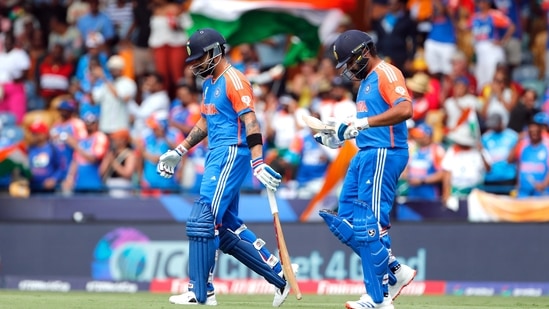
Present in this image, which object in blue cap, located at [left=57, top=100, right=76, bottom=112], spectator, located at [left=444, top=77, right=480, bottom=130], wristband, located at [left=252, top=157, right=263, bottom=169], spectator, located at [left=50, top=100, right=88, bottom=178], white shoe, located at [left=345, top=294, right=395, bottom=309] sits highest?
wristband, located at [left=252, top=157, right=263, bottom=169]

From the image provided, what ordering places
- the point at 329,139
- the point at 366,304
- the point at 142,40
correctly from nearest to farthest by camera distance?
the point at 366,304, the point at 329,139, the point at 142,40

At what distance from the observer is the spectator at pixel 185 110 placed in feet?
65.3

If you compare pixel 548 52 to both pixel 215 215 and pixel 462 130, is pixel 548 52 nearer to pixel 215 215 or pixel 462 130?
pixel 462 130

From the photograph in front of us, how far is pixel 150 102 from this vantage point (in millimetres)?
21109

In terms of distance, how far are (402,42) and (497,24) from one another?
5.38 feet

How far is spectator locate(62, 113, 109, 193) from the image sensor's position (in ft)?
65.5

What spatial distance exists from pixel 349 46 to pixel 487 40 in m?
10.2

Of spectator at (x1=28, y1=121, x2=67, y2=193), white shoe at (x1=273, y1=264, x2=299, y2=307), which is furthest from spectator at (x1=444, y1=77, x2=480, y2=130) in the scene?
white shoe at (x1=273, y1=264, x2=299, y2=307)

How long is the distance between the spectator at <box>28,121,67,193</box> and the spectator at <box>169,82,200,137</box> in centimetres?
208

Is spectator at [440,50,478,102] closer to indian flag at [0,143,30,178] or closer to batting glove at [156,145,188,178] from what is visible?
indian flag at [0,143,30,178]

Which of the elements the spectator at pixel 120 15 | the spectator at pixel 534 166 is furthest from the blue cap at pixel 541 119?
the spectator at pixel 120 15

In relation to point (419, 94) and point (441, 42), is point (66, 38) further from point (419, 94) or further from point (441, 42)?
point (419, 94)

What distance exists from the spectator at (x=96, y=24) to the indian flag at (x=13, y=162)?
440 centimetres

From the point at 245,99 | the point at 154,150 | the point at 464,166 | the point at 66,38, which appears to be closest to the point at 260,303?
the point at 245,99
